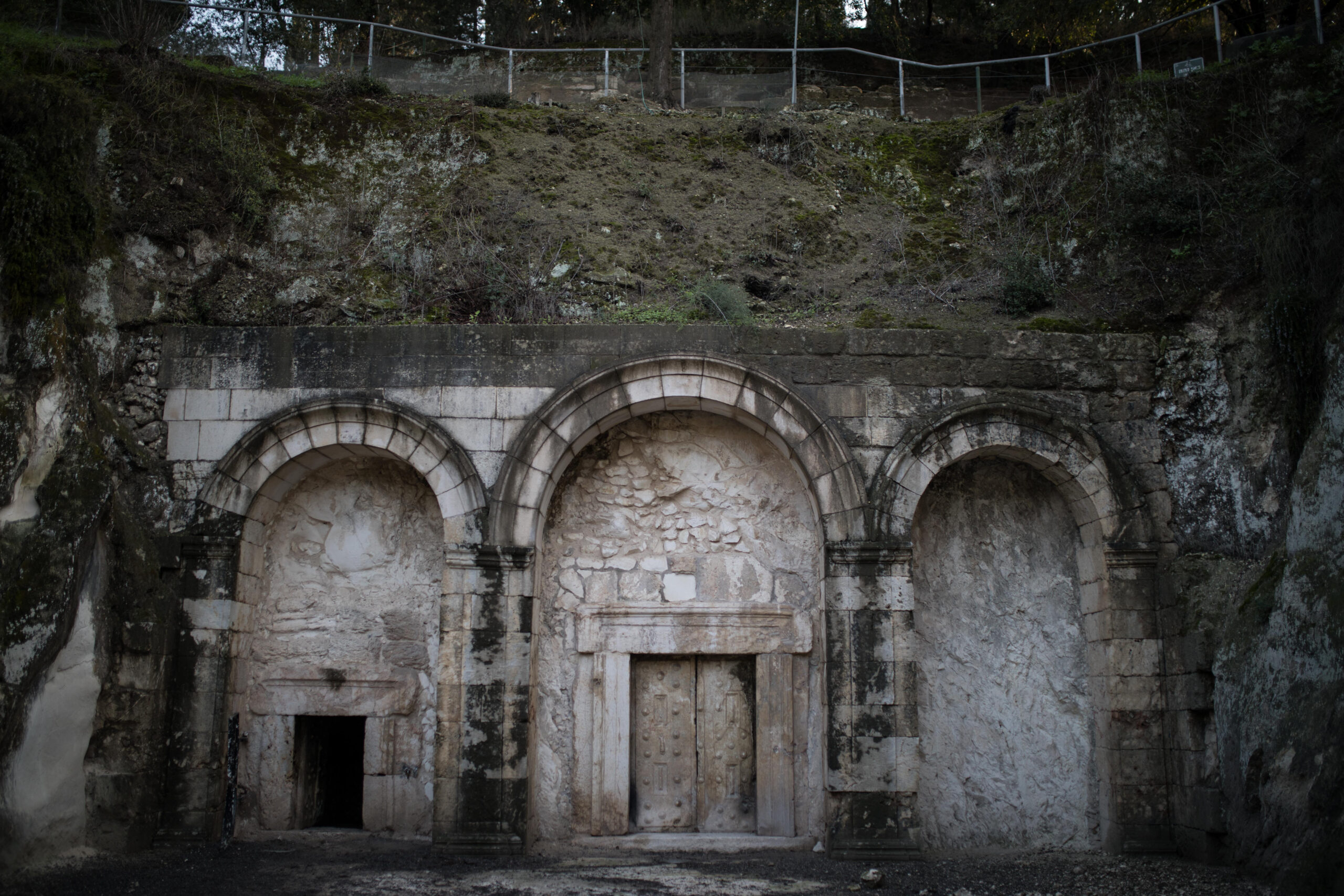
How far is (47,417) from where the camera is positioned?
635cm

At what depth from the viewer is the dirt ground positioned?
5504 millimetres

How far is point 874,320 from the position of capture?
25.2ft

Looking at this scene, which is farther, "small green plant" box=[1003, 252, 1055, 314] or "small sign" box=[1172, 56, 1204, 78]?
"small sign" box=[1172, 56, 1204, 78]

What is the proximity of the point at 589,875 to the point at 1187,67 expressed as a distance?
32.0 ft

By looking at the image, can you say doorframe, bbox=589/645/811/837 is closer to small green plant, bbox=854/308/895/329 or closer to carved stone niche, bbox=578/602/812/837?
carved stone niche, bbox=578/602/812/837

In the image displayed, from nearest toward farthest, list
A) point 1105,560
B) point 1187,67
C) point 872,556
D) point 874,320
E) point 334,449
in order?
point 872,556 → point 1105,560 → point 334,449 → point 874,320 → point 1187,67

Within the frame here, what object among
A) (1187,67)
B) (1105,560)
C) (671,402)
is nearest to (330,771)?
(671,402)

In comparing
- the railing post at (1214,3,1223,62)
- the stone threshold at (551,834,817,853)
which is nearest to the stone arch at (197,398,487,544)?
the stone threshold at (551,834,817,853)

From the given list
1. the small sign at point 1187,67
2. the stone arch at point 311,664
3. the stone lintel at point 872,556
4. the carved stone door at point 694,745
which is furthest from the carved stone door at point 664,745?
the small sign at point 1187,67

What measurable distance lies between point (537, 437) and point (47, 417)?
11.1ft

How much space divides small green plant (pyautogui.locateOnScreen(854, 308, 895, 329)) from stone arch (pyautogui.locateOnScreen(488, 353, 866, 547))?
111 cm

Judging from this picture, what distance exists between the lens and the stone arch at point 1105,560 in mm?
6516

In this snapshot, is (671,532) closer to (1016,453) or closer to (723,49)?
(1016,453)

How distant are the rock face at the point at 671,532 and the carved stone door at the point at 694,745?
35 centimetres
